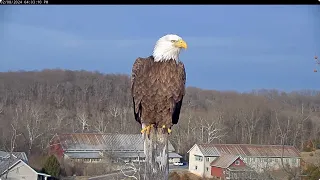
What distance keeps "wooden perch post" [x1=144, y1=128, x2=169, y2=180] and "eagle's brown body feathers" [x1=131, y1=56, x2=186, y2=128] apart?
559 millimetres

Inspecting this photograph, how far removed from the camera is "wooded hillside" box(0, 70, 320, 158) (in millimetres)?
16281

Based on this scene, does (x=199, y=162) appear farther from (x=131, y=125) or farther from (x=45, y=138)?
(x=45, y=138)

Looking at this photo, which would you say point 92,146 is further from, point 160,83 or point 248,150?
point 160,83

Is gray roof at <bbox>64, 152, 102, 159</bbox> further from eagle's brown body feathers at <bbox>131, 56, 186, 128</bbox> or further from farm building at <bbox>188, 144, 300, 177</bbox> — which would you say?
eagle's brown body feathers at <bbox>131, 56, 186, 128</bbox>

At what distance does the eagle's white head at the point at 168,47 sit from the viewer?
8.08 ft

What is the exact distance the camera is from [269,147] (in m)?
15.8

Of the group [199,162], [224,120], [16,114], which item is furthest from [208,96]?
[16,114]

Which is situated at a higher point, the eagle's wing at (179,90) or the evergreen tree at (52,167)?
the eagle's wing at (179,90)

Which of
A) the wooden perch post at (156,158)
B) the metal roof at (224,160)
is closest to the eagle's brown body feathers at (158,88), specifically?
the wooden perch post at (156,158)

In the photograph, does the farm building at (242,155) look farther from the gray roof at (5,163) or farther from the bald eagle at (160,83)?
the bald eagle at (160,83)

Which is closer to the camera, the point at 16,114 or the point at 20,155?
the point at 20,155

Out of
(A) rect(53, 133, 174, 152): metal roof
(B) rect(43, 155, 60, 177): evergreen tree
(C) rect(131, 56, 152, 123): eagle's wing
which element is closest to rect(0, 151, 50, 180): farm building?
(B) rect(43, 155, 60, 177): evergreen tree

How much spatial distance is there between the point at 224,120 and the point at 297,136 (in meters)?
3.60

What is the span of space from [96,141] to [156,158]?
599 inches
